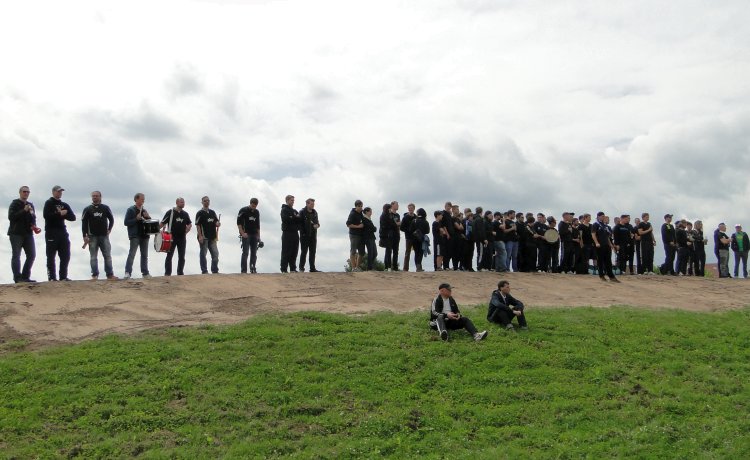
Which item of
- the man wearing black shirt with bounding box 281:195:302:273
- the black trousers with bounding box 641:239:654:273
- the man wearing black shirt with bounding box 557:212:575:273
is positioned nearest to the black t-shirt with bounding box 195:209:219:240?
the man wearing black shirt with bounding box 281:195:302:273

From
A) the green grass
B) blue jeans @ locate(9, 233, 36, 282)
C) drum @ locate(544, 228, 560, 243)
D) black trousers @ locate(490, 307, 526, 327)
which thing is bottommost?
the green grass

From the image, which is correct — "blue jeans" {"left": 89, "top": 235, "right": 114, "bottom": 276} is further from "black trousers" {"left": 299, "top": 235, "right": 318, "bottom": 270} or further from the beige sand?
"black trousers" {"left": 299, "top": 235, "right": 318, "bottom": 270}

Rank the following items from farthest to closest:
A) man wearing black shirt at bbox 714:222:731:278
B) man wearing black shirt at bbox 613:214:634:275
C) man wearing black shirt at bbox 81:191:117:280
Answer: man wearing black shirt at bbox 714:222:731:278 < man wearing black shirt at bbox 613:214:634:275 < man wearing black shirt at bbox 81:191:117:280

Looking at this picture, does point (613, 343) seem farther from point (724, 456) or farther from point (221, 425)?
point (221, 425)

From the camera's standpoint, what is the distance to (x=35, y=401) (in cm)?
1341

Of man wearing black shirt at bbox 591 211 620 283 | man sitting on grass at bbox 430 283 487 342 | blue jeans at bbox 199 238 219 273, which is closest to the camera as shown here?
man sitting on grass at bbox 430 283 487 342

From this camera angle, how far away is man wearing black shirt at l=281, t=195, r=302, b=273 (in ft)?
75.8

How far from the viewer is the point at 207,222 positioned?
2262cm

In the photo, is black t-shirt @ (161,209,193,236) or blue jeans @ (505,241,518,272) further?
blue jeans @ (505,241,518,272)

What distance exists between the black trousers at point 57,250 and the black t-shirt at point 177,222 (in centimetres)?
271

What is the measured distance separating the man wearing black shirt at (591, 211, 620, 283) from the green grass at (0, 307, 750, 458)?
7.67 metres

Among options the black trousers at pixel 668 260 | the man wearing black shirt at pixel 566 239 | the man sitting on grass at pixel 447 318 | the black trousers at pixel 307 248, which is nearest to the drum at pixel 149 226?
the black trousers at pixel 307 248

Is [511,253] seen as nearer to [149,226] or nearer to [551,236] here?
[551,236]

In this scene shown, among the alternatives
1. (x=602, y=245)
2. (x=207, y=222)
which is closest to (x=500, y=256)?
(x=602, y=245)
